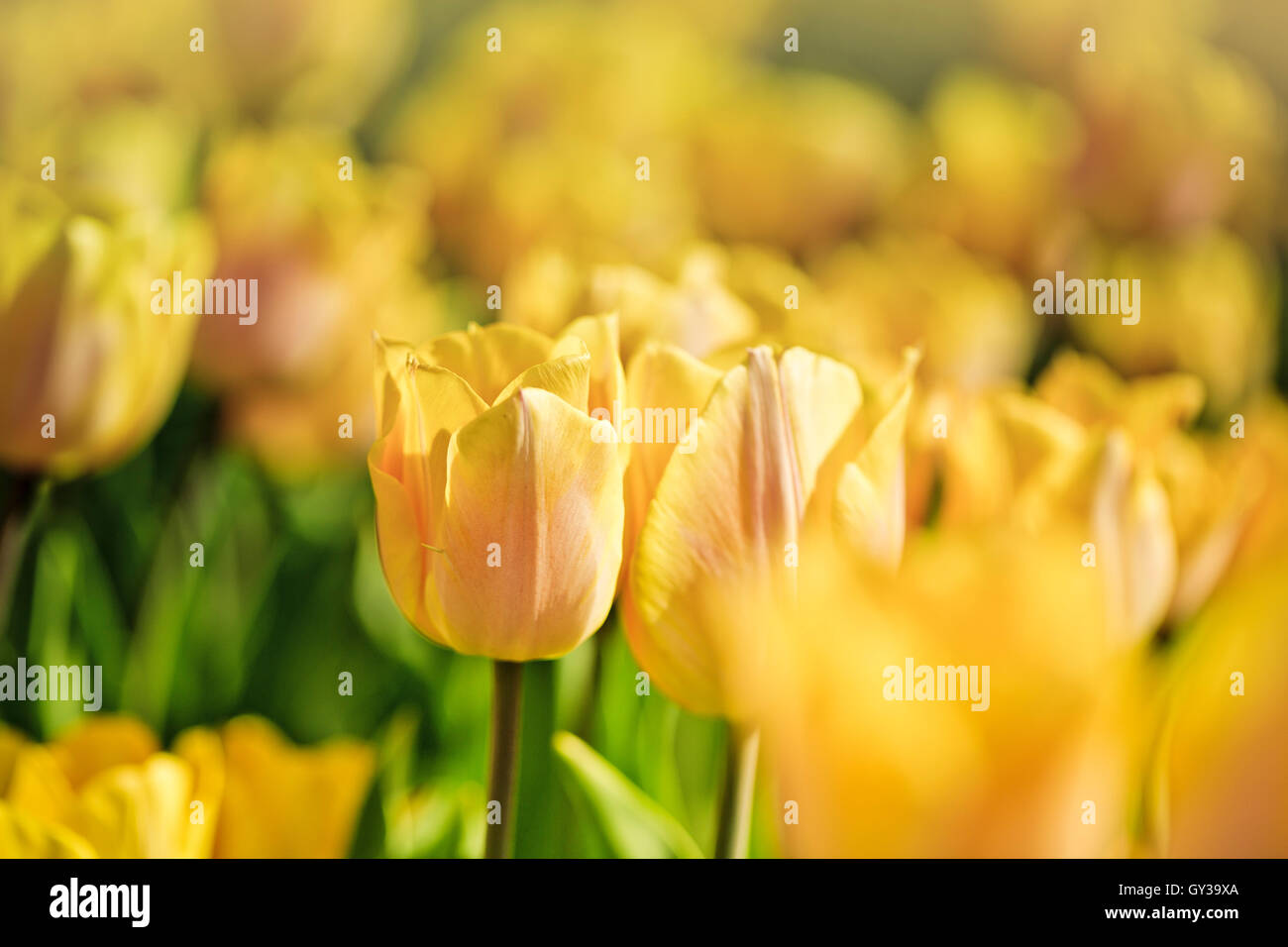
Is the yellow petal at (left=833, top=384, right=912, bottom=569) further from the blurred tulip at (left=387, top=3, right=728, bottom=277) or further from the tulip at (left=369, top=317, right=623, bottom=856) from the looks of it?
the blurred tulip at (left=387, top=3, right=728, bottom=277)

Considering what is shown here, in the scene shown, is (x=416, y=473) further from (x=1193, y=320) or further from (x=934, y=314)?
(x=1193, y=320)

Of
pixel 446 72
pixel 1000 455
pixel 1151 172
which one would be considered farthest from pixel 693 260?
pixel 446 72

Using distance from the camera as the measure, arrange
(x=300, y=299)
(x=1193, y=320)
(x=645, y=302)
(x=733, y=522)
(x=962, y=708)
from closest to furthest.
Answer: (x=962, y=708) → (x=733, y=522) → (x=645, y=302) → (x=300, y=299) → (x=1193, y=320)

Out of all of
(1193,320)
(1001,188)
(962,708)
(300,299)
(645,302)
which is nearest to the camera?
(962,708)

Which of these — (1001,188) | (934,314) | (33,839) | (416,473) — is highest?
(1001,188)

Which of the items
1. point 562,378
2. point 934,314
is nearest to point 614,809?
point 562,378
